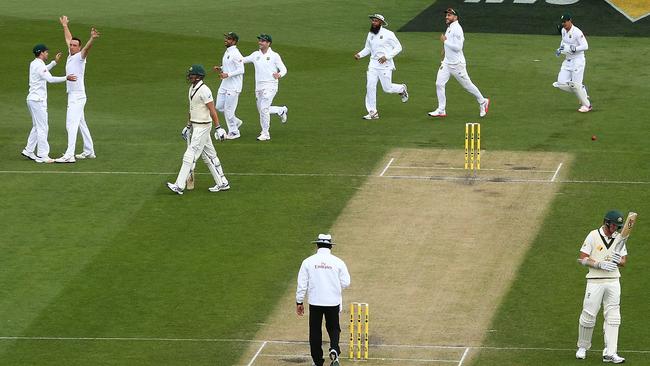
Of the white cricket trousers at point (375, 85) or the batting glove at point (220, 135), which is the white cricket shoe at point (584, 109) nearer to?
the white cricket trousers at point (375, 85)

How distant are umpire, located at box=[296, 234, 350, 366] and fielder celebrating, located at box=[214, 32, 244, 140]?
12.2m

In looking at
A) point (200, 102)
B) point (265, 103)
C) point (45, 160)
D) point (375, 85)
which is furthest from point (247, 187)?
point (375, 85)

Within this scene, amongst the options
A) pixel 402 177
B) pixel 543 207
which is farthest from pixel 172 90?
pixel 543 207

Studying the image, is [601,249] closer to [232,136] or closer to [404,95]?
[232,136]

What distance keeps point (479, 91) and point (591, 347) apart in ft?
51.6

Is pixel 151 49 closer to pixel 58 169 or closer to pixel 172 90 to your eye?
pixel 172 90

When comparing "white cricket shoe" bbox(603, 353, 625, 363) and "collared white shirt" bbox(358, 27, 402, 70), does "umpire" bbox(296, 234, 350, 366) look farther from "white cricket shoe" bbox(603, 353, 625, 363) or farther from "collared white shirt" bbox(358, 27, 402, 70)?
"collared white shirt" bbox(358, 27, 402, 70)

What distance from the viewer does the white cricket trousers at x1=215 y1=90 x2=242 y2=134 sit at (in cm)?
3347

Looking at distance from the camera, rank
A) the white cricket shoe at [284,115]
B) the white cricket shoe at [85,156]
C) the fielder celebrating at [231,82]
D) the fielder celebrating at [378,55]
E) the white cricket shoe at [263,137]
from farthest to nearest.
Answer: the fielder celebrating at [378,55] < the white cricket shoe at [284,115] < the white cricket shoe at [263,137] < the fielder celebrating at [231,82] < the white cricket shoe at [85,156]

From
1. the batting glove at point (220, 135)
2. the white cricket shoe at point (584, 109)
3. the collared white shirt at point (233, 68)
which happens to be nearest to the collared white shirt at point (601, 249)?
the batting glove at point (220, 135)

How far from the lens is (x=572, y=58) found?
3597 centimetres

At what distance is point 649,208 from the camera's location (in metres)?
28.6

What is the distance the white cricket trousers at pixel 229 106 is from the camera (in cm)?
3347

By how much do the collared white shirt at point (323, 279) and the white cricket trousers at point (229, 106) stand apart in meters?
12.4
